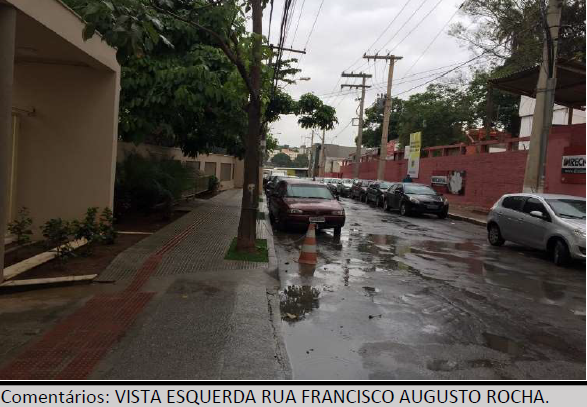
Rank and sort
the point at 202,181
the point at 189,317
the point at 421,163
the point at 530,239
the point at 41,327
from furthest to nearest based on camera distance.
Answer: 1. the point at 421,163
2. the point at 202,181
3. the point at 530,239
4. the point at 189,317
5. the point at 41,327

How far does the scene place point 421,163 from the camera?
33.2m

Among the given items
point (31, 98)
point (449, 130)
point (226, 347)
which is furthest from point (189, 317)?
point (449, 130)

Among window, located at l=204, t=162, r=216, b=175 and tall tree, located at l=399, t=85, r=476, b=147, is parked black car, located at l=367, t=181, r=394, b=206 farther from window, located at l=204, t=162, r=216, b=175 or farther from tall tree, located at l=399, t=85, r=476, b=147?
tall tree, located at l=399, t=85, r=476, b=147

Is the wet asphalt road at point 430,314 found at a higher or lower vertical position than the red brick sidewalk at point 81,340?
higher

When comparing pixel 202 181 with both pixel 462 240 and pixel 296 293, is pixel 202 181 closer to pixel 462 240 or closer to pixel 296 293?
pixel 462 240

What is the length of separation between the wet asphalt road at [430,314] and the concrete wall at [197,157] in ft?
18.6

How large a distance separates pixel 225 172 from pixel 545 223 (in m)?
29.1

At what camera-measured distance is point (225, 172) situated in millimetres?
37656

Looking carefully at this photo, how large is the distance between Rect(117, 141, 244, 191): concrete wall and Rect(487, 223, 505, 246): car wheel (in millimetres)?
9439

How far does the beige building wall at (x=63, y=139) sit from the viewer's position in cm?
939

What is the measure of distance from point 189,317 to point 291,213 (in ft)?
25.8

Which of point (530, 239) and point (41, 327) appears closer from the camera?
point (41, 327)

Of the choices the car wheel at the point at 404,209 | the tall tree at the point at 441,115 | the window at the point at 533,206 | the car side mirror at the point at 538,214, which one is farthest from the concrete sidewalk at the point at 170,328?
the tall tree at the point at 441,115

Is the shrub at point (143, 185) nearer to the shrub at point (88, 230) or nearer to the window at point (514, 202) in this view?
the shrub at point (88, 230)
